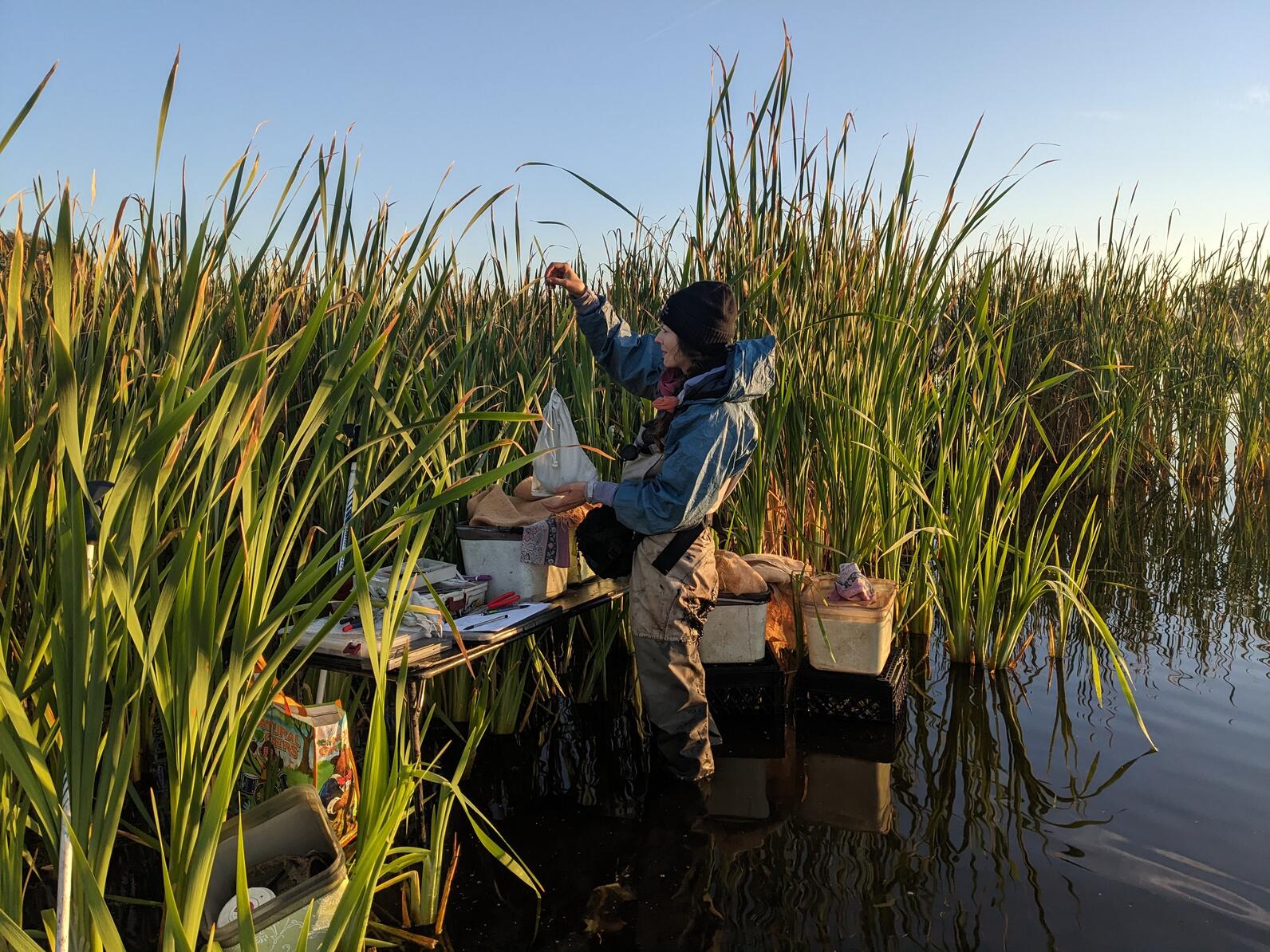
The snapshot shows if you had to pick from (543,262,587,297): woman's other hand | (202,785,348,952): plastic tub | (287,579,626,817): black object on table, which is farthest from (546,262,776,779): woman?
(202,785,348,952): plastic tub

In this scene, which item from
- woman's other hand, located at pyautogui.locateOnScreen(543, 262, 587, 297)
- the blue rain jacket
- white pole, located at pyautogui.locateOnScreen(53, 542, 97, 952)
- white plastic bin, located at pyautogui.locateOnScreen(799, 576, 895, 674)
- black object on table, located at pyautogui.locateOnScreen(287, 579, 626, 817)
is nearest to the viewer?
white pole, located at pyautogui.locateOnScreen(53, 542, 97, 952)

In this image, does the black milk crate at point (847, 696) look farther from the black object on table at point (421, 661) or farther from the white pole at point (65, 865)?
the white pole at point (65, 865)

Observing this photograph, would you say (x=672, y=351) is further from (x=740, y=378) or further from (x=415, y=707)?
(x=415, y=707)

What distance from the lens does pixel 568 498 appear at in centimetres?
334

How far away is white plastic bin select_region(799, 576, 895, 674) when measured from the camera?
3820mm

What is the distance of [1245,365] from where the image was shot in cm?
843

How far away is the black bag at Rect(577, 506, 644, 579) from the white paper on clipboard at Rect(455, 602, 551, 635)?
266 mm

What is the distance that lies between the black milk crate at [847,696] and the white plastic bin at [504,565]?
51.5 inches

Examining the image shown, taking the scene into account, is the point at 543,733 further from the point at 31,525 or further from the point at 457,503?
the point at 31,525

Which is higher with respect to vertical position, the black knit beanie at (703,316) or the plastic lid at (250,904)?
the black knit beanie at (703,316)

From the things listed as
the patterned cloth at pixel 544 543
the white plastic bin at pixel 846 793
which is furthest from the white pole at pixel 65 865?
the white plastic bin at pixel 846 793

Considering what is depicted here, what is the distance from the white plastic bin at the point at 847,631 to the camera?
3820 millimetres

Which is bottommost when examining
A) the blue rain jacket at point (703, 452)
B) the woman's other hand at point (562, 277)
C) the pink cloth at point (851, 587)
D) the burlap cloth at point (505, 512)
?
the pink cloth at point (851, 587)

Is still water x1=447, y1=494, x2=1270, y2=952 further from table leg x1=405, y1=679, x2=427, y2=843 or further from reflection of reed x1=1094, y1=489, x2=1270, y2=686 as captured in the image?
table leg x1=405, y1=679, x2=427, y2=843
